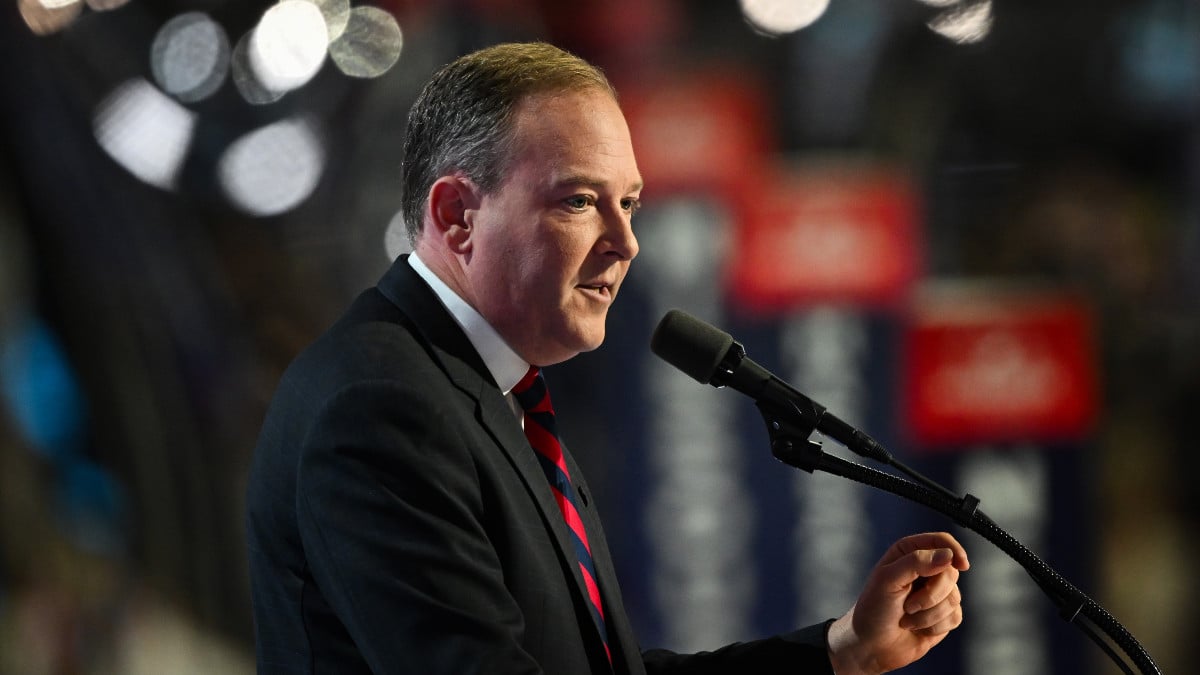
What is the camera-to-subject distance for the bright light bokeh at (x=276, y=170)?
10.9ft

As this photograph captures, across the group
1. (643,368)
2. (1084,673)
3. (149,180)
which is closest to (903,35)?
(643,368)

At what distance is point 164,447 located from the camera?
3.29 m

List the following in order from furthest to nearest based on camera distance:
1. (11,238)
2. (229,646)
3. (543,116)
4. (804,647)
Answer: (229,646) → (11,238) → (804,647) → (543,116)

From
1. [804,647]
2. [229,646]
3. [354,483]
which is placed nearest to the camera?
[354,483]

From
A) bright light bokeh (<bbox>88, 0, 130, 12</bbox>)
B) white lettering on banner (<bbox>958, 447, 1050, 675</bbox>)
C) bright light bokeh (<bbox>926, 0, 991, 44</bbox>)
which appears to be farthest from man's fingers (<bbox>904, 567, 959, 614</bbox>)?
bright light bokeh (<bbox>88, 0, 130, 12</bbox>)

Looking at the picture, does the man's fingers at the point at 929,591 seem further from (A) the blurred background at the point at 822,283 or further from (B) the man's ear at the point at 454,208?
(A) the blurred background at the point at 822,283

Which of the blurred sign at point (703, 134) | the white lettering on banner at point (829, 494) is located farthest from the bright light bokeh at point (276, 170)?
the white lettering on banner at point (829, 494)

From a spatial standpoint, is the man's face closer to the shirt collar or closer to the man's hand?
the shirt collar

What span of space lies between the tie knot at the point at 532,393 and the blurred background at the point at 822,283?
201 centimetres

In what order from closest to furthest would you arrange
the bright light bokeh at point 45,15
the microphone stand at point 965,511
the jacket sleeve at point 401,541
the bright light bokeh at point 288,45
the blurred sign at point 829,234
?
the jacket sleeve at point 401,541 < the microphone stand at point 965,511 < the bright light bokeh at point 45,15 < the bright light bokeh at point 288,45 < the blurred sign at point 829,234

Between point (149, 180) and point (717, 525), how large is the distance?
1751mm

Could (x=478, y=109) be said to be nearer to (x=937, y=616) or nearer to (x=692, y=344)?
(x=692, y=344)

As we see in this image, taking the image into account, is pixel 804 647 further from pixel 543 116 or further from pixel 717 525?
pixel 717 525

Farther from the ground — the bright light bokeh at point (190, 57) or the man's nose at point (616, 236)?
the man's nose at point (616, 236)
